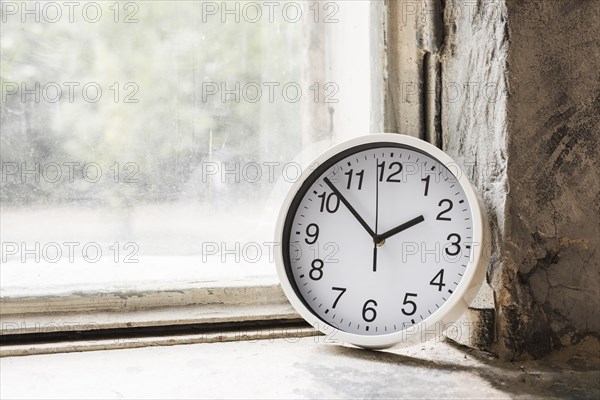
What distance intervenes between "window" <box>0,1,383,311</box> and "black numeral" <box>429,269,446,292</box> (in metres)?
0.36

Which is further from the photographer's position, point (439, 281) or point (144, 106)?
point (144, 106)

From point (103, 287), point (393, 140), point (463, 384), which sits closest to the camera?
point (463, 384)

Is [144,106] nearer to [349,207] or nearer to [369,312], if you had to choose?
[349,207]

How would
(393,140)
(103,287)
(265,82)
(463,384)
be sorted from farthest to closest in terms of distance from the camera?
(265,82) < (103,287) < (393,140) < (463,384)

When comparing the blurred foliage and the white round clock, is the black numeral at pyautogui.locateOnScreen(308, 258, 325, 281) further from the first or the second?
the blurred foliage

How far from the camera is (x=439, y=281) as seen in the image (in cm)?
98

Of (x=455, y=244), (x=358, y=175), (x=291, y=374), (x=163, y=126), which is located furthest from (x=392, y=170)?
(x=163, y=126)

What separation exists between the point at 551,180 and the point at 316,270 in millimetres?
407

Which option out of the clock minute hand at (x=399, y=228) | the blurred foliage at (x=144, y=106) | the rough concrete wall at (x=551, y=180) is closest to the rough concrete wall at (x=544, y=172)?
the rough concrete wall at (x=551, y=180)

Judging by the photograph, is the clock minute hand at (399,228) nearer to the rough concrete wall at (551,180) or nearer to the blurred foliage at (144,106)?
the rough concrete wall at (551,180)

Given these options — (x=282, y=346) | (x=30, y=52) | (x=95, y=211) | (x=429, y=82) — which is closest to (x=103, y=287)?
(x=95, y=211)

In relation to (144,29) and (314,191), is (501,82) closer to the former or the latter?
(314,191)

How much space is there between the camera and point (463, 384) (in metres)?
0.90

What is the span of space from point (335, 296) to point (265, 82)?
501 millimetres
